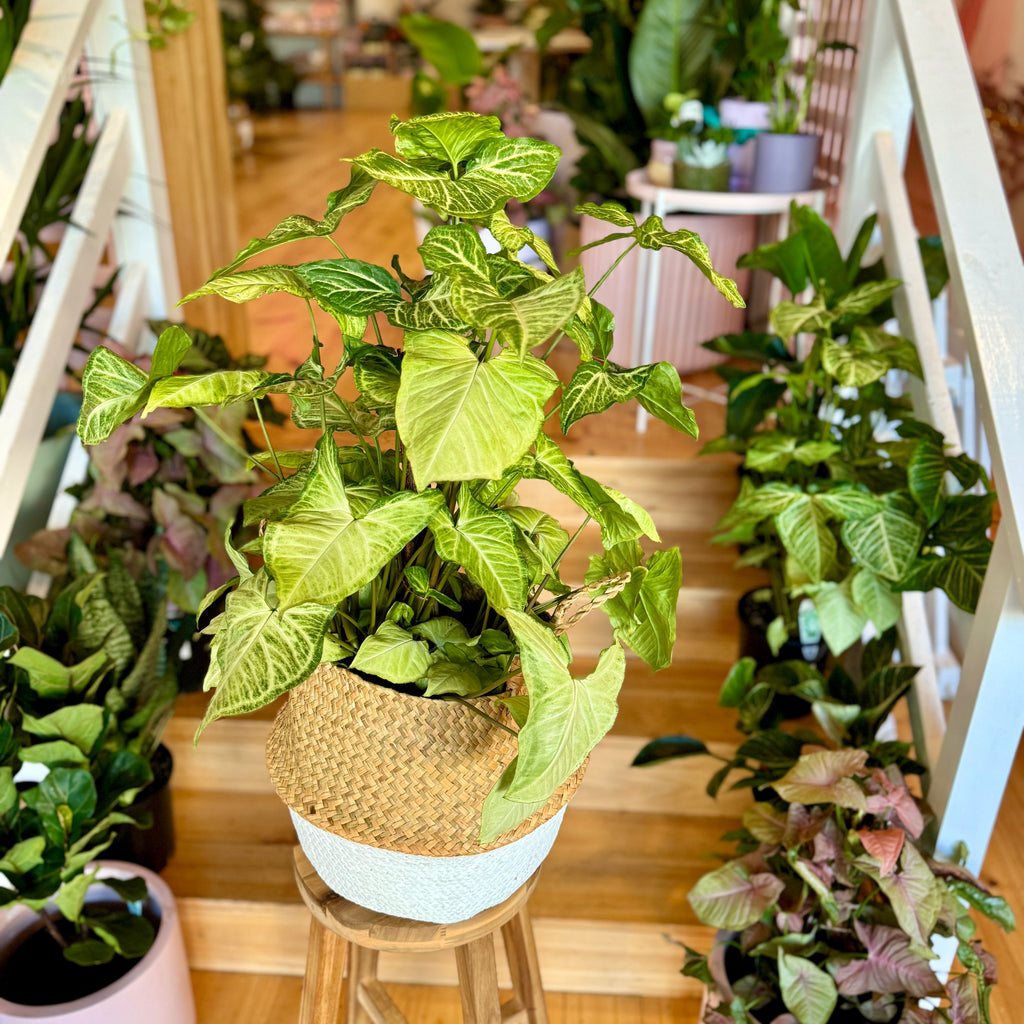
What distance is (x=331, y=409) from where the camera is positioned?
0.88 meters

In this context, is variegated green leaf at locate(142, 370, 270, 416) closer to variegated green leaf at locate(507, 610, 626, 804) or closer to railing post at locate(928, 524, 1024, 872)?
variegated green leaf at locate(507, 610, 626, 804)

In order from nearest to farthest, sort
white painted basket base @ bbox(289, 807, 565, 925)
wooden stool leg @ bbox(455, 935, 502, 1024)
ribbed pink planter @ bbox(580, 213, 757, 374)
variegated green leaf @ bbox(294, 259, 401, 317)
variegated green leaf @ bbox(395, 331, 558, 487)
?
1. variegated green leaf @ bbox(395, 331, 558, 487)
2. variegated green leaf @ bbox(294, 259, 401, 317)
3. white painted basket base @ bbox(289, 807, 565, 925)
4. wooden stool leg @ bbox(455, 935, 502, 1024)
5. ribbed pink planter @ bbox(580, 213, 757, 374)

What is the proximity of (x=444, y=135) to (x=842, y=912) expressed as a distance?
3.29 ft

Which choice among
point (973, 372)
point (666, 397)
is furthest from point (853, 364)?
point (666, 397)

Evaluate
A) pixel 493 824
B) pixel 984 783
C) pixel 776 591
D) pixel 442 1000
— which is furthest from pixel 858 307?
→ pixel 442 1000

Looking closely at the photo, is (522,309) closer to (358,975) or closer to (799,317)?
(358,975)

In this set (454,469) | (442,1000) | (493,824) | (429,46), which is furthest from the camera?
(429,46)

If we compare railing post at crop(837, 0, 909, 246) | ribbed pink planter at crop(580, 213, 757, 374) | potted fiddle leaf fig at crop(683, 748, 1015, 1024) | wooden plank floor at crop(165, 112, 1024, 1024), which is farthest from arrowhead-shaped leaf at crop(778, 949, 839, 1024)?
ribbed pink planter at crop(580, 213, 757, 374)

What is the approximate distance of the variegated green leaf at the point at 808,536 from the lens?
1.52 m

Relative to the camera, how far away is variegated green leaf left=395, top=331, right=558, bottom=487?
658 millimetres

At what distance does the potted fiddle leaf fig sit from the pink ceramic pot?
26.7 inches

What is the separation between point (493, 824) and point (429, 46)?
3429mm

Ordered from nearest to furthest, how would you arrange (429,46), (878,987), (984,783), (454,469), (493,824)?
(454,469), (493,824), (878,987), (984,783), (429,46)

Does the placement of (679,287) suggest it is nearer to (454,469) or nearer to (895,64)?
(895,64)
